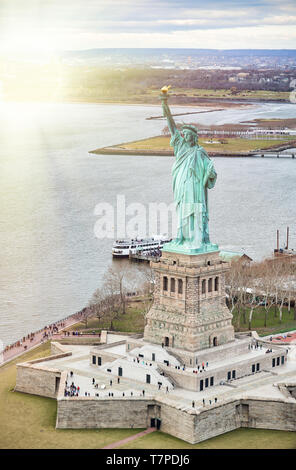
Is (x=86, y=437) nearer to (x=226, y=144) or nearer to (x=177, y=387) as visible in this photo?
(x=177, y=387)

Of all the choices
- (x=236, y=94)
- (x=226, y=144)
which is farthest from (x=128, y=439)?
(x=236, y=94)

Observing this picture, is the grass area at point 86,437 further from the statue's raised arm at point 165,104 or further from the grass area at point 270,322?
the grass area at point 270,322

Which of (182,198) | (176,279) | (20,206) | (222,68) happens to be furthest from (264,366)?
(222,68)

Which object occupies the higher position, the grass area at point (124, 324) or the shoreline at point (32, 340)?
the grass area at point (124, 324)

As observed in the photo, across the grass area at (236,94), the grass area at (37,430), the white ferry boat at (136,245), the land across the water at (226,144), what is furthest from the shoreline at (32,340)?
the grass area at (236,94)

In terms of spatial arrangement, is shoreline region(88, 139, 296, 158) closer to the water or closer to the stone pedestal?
the water

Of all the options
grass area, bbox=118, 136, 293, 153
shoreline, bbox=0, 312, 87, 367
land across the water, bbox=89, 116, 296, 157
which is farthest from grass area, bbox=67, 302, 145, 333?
grass area, bbox=118, 136, 293, 153
